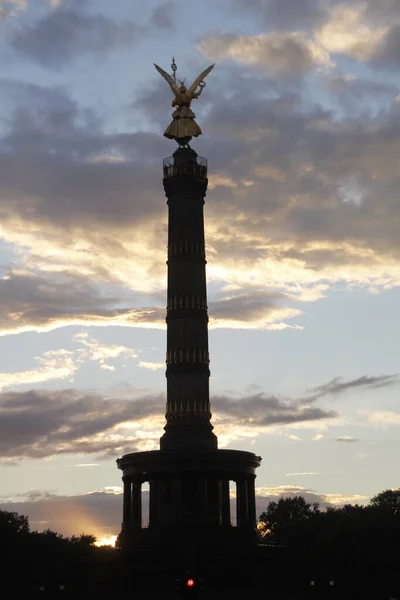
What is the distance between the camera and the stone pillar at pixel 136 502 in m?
92.6

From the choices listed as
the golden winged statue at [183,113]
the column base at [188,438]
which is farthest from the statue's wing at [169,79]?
the column base at [188,438]

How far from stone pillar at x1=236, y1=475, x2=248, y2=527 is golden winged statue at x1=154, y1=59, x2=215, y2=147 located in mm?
34336

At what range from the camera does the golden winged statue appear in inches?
4001

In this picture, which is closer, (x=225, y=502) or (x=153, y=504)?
(x=225, y=502)

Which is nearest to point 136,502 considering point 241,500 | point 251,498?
point 241,500

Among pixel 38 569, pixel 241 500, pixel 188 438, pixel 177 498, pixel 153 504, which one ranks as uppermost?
pixel 188 438

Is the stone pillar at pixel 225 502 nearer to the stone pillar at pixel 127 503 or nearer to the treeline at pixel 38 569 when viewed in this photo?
the stone pillar at pixel 127 503

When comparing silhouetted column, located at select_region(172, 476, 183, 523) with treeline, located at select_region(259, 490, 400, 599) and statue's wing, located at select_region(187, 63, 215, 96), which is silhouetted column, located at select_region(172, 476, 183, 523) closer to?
treeline, located at select_region(259, 490, 400, 599)

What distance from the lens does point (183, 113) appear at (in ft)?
335

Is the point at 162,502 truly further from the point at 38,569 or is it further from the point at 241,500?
the point at 38,569

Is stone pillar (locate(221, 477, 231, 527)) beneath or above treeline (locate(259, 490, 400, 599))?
above

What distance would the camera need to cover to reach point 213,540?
84312mm

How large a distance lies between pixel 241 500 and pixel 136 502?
972 cm

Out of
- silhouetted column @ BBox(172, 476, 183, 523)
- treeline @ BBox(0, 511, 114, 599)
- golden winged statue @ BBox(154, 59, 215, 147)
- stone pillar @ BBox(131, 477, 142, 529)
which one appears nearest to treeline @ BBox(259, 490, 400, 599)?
silhouetted column @ BBox(172, 476, 183, 523)
